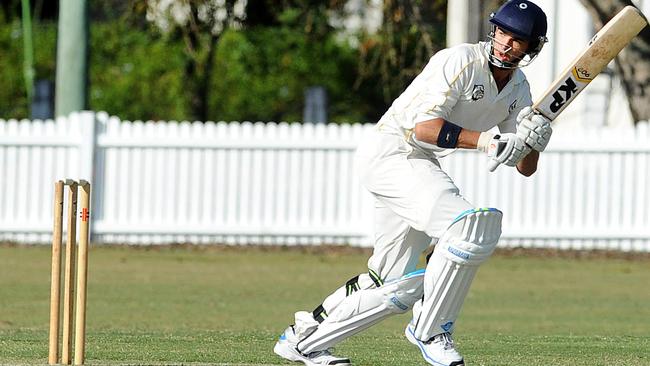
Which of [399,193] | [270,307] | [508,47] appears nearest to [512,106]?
[508,47]

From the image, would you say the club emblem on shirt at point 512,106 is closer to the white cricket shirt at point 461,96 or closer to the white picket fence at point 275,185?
the white cricket shirt at point 461,96

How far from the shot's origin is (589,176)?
14.4 meters

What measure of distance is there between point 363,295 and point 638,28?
1.58 meters

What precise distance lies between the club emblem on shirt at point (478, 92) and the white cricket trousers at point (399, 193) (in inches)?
13.8

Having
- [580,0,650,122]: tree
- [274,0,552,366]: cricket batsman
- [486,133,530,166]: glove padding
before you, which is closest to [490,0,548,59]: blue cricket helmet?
[274,0,552,366]: cricket batsman

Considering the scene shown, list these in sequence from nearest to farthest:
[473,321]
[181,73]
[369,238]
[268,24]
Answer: [473,321] < [369,238] < [181,73] < [268,24]

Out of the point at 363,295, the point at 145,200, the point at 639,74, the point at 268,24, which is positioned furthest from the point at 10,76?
the point at 363,295

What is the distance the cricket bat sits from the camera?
5.93 metres

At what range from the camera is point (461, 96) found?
6016 millimetres

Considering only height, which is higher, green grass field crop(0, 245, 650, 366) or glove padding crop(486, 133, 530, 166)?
glove padding crop(486, 133, 530, 166)

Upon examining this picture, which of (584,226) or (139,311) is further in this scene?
(584,226)

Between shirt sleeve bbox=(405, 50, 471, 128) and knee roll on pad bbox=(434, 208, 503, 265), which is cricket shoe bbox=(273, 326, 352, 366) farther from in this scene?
shirt sleeve bbox=(405, 50, 471, 128)

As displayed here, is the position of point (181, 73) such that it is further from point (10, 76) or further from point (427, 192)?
point (427, 192)

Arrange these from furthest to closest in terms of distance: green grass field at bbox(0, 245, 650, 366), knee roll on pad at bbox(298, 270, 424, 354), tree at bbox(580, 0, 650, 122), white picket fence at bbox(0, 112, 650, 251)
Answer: tree at bbox(580, 0, 650, 122), white picket fence at bbox(0, 112, 650, 251), green grass field at bbox(0, 245, 650, 366), knee roll on pad at bbox(298, 270, 424, 354)
